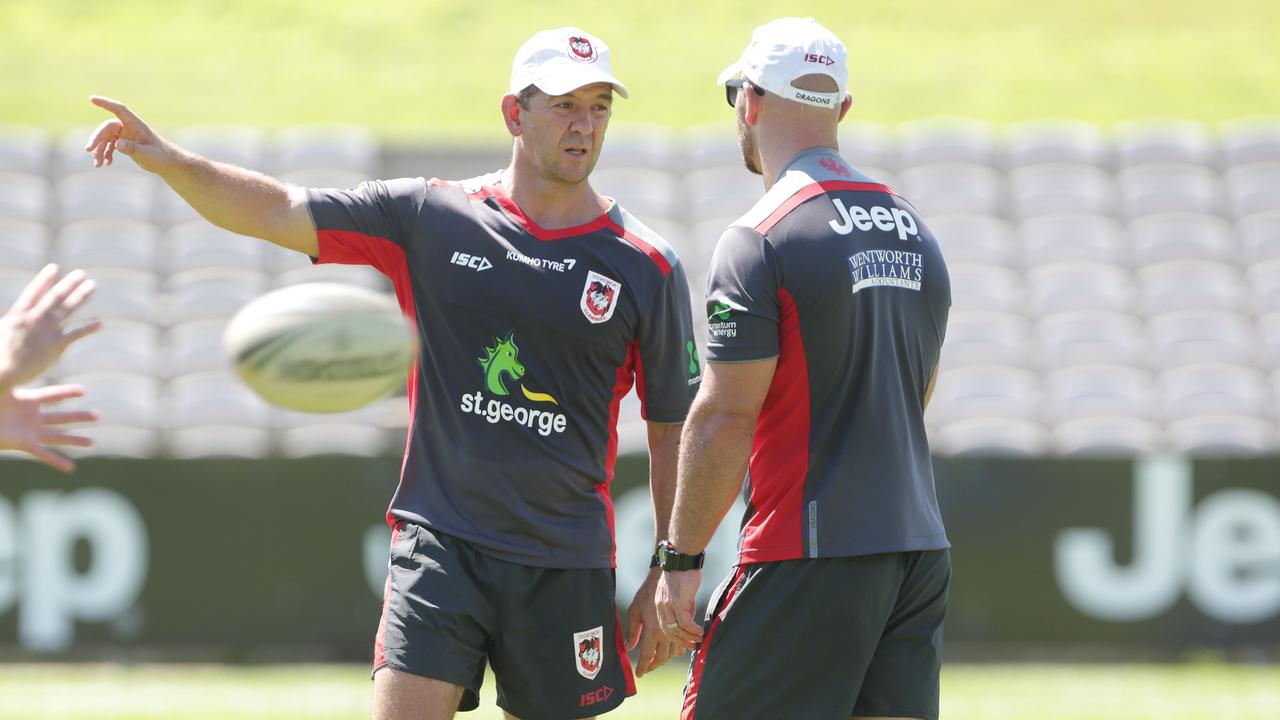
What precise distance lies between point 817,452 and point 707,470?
307 millimetres

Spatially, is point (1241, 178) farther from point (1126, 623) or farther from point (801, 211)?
point (801, 211)

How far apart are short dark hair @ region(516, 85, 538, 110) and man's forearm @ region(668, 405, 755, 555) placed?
1270 mm

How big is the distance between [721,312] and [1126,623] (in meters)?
6.64

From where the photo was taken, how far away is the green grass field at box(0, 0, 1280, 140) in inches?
710

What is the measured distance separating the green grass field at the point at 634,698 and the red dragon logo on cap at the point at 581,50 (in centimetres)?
463

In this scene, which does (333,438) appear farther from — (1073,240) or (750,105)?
(750,105)

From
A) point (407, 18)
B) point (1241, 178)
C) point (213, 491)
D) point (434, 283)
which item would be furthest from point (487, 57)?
point (434, 283)

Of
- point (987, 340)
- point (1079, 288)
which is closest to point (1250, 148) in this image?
point (1079, 288)

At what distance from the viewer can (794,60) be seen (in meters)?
4.48

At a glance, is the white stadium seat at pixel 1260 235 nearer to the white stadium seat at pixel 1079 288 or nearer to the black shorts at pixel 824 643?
the white stadium seat at pixel 1079 288

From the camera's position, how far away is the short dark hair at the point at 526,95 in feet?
16.5

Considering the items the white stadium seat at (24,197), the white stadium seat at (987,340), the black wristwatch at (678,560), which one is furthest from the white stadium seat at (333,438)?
the black wristwatch at (678,560)

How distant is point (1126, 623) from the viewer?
395 inches

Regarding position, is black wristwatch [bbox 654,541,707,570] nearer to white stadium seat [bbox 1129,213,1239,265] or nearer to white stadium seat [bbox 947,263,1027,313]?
white stadium seat [bbox 947,263,1027,313]
